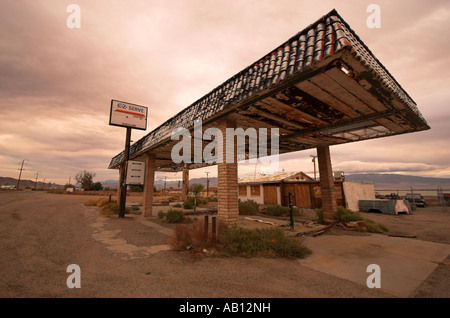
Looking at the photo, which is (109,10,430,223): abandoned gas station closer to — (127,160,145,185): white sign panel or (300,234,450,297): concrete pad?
(300,234,450,297): concrete pad

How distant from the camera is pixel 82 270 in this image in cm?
350

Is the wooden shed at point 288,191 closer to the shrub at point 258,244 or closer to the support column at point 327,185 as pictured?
the support column at point 327,185

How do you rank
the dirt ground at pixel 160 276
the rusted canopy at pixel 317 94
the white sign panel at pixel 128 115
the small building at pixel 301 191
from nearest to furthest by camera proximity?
the dirt ground at pixel 160 276 < the rusted canopy at pixel 317 94 < the white sign panel at pixel 128 115 < the small building at pixel 301 191

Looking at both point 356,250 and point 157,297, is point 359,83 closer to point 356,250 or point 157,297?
point 356,250

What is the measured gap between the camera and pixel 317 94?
167 inches

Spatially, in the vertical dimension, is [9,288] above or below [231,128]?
below

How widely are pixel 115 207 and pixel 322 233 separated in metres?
12.4

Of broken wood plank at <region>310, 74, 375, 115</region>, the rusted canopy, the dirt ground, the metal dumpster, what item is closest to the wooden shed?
the metal dumpster

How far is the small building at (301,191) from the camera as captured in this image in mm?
16453

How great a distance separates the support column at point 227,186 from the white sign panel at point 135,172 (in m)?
7.44

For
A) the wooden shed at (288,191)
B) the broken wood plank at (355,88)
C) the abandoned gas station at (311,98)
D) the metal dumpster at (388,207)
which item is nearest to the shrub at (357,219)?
the abandoned gas station at (311,98)

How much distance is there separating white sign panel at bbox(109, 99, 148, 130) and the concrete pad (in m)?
11.5
